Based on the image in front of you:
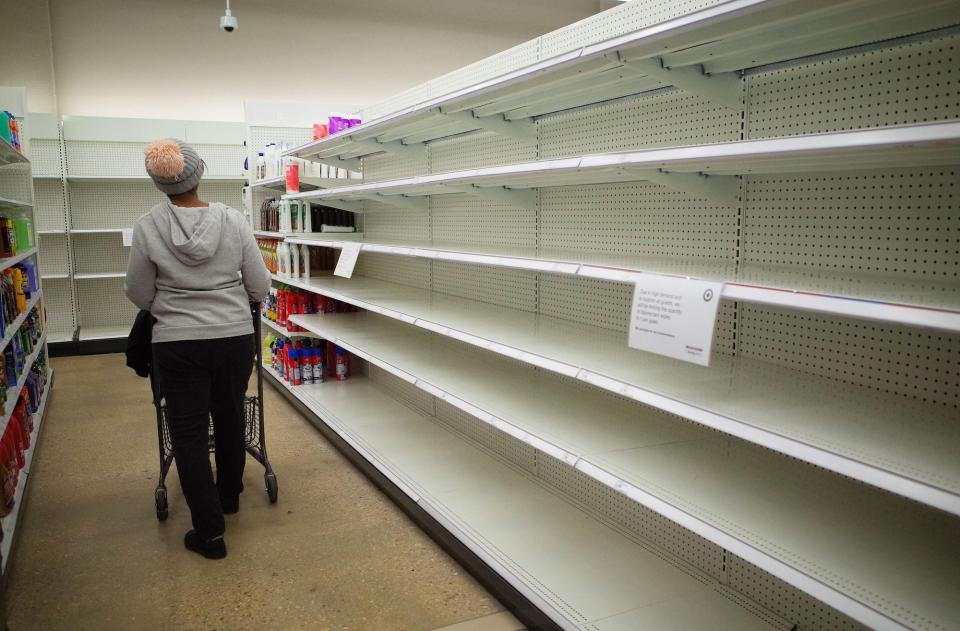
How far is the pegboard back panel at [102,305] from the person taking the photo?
7.74 metres

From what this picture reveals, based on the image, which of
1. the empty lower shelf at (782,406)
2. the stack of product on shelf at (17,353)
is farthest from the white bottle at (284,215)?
the empty lower shelf at (782,406)

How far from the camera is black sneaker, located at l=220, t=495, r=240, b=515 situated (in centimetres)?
321

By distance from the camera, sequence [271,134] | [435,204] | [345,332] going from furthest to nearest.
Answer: [271,134] < [345,332] < [435,204]

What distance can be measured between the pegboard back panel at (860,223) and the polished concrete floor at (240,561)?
1571 millimetres

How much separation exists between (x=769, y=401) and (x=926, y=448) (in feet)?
1.23

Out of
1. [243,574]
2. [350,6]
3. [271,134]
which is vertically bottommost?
[243,574]

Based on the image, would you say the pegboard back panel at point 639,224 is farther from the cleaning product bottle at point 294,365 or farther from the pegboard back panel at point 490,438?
the cleaning product bottle at point 294,365

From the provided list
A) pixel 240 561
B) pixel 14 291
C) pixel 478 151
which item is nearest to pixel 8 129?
pixel 14 291

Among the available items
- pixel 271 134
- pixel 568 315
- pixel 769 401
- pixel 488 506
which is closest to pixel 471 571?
pixel 488 506

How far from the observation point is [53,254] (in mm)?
7367

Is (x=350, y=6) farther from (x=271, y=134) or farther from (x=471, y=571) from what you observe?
(x=471, y=571)

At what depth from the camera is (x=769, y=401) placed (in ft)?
5.53

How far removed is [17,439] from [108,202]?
16.9 ft

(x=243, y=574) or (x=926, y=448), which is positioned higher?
(x=926, y=448)
